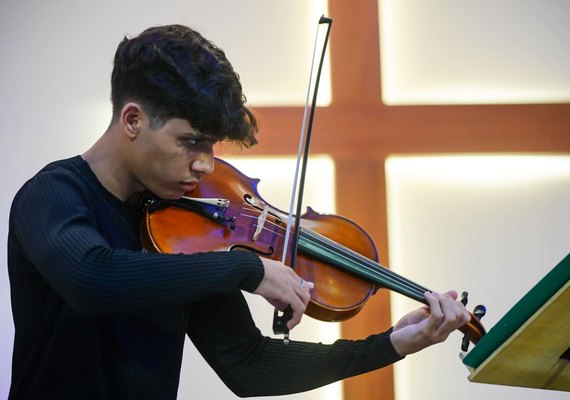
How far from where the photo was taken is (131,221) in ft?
4.01

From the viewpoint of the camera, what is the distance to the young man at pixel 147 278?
965mm

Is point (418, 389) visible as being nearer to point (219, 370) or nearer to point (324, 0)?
point (219, 370)

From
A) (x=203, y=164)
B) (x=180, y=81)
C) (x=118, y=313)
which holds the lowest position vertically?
(x=118, y=313)

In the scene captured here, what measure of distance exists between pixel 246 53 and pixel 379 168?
48 centimetres

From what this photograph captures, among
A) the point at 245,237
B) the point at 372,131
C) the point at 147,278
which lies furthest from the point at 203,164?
the point at 372,131

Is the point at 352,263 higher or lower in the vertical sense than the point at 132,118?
lower

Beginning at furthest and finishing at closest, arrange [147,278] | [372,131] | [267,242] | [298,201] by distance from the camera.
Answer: [372,131] < [267,242] < [298,201] < [147,278]

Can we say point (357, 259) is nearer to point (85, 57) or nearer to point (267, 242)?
point (267, 242)

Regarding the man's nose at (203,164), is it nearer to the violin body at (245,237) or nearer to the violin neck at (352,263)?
the violin body at (245,237)

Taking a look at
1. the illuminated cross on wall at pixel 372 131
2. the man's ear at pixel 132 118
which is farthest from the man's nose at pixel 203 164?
the illuminated cross on wall at pixel 372 131

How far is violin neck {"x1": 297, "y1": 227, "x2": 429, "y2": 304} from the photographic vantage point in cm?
Result: 125

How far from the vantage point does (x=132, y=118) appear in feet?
3.75

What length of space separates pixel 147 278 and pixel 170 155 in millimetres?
249

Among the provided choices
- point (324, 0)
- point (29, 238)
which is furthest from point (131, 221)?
point (324, 0)
